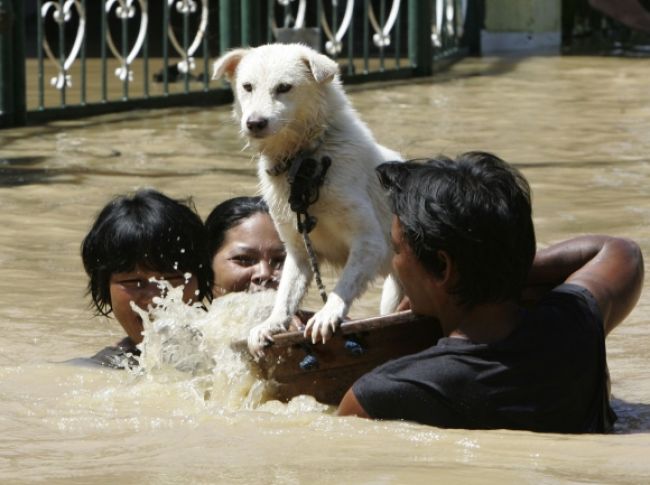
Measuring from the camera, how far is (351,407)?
4.14 m

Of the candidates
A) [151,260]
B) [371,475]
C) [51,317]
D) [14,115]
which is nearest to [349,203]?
[151,260]

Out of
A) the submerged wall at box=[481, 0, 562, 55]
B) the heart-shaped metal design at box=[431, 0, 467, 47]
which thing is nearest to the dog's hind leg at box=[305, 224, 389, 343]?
the heart-shaped metal design at box=[431, 0, 467, 47]

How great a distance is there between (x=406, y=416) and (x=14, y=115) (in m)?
8.39

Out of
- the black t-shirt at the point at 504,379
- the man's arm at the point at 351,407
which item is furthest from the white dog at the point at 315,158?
the black t-shirt at the point at 504,379

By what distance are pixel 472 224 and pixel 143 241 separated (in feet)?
5.30

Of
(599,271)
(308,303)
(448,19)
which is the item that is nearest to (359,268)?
(599,271)

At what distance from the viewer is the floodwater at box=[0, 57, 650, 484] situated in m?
3.86

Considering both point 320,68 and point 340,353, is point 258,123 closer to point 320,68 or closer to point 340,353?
point 320,68

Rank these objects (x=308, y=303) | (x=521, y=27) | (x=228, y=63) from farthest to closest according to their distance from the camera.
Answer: (x=521, y=27) → (x=308, y=303) → (x=228, y=63)

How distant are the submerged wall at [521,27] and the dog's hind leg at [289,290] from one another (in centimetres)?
1346

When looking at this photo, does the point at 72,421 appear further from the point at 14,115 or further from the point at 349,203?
the point at 14,115

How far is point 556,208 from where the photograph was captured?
8562 millimetres

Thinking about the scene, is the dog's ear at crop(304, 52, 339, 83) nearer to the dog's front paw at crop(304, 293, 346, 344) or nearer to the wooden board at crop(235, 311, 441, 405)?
the dog's front paw at crop(304, 293, 346, 344)

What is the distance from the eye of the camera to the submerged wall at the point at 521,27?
18.3 meters
